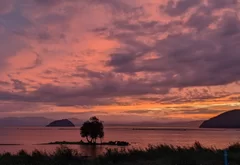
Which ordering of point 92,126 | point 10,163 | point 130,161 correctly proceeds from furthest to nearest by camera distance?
point 92,126 < point 130,161 < point 10,163

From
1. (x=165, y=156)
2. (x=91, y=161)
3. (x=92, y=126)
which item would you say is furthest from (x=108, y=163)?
(x=92, y=126)

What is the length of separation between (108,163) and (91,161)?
0.99 meters

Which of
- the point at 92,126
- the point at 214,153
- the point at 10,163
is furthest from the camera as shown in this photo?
the point at 92,126

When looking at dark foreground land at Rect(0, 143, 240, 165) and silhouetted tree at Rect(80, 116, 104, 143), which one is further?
silhouetted tree at Rect(80, 116, 104, 143)

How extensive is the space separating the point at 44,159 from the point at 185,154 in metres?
7.88

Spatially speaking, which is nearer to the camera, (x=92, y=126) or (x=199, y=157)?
(x=199, y=157)

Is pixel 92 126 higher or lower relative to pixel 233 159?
higher

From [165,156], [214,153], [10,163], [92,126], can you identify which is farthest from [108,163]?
[92,126]

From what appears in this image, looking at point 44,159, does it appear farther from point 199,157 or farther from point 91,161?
point 199,157

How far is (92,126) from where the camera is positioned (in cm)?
9238

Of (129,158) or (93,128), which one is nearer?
(129,158)

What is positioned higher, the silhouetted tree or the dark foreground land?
the silhouetted tree

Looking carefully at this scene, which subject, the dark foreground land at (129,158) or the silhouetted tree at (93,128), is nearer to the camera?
the dark foreground land at (129,158)

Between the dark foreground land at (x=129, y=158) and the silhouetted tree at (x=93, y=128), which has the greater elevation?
the silhouetted tree at (x=93, y=128)
